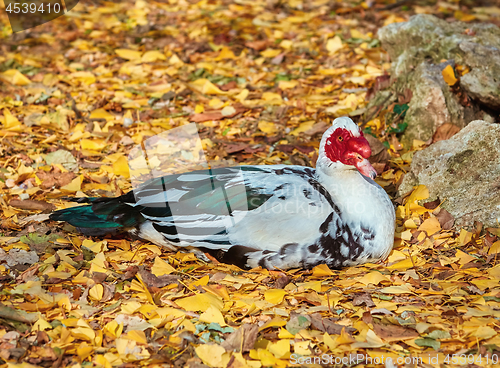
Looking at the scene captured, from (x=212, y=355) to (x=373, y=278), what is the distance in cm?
112

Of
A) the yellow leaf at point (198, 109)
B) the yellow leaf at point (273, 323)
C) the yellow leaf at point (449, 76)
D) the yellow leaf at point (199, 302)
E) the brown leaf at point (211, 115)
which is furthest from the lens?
the yellow leaf at point (198, 109)

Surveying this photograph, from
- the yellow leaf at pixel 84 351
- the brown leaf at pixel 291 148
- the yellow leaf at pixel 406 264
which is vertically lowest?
the yellow leaf at pixel 406 264

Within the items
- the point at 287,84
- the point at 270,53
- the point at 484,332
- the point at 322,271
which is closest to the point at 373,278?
the point at 322,271

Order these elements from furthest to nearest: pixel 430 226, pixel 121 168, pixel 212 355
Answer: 1. pixel 121 168
2. pixel 430 226
3. pixel 212 355

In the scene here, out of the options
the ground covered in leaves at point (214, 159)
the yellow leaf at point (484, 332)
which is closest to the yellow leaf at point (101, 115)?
the ground covered in leaves at point (214, 159)

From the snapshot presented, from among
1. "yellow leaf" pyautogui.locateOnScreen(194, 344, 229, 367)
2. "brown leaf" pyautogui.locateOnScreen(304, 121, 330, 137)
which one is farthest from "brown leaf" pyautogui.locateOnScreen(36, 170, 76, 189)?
"yellow leaf" pyautogui.locateOnScreen(194, 344, 229, 367)

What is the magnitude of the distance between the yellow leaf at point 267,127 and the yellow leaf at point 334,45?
6.18 feet

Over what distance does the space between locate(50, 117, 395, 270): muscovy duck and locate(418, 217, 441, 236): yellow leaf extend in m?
0.37

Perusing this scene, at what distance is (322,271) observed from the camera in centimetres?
335

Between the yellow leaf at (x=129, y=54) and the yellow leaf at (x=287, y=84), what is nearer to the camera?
the yellow leaf at (x=287, y=84)

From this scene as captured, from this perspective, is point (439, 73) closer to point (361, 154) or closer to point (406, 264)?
point (361, 154)

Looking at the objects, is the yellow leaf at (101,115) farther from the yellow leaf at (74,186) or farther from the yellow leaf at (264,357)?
the yellow leaf at (264,357)

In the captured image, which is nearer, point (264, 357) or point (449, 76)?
point (264, 357)

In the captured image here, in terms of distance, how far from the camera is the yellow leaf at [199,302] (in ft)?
9.89
